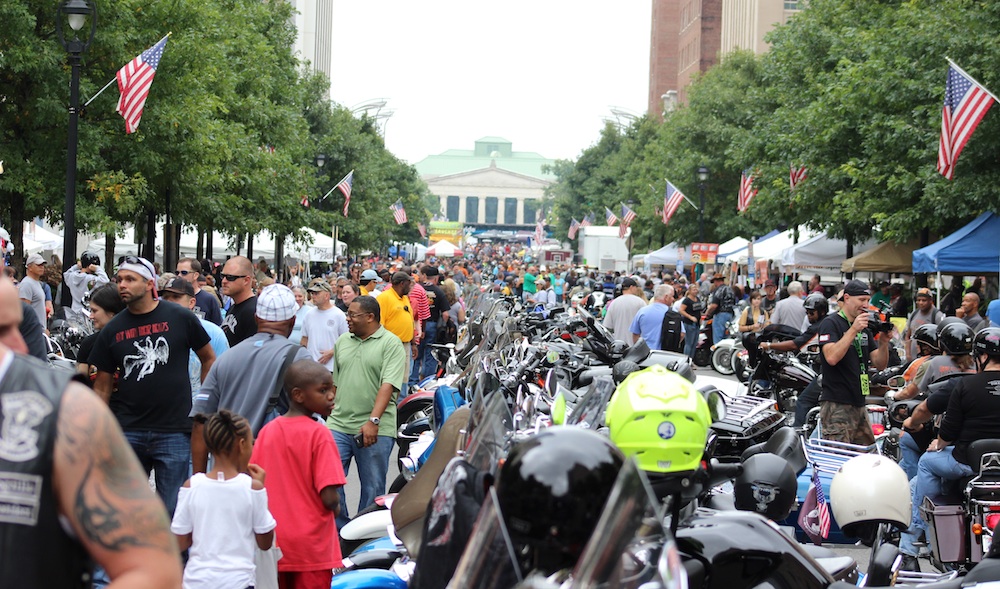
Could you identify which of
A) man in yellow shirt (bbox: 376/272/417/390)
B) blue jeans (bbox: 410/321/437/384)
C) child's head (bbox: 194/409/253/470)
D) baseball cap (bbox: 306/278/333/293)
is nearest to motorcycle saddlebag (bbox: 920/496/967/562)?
child's head (bbox: 194/409/253/470)

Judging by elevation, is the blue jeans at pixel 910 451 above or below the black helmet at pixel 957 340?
below

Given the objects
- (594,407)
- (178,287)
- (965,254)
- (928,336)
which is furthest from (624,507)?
(965,254)

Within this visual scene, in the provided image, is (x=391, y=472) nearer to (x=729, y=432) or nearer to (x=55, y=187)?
(x=729, y=432)

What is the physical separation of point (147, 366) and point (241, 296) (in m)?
2.18

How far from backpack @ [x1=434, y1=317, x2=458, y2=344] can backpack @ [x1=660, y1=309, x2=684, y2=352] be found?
3.07 m

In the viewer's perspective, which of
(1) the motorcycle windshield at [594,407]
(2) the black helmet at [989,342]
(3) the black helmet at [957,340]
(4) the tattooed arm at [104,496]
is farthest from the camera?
(3) the black helmet at [957,340]

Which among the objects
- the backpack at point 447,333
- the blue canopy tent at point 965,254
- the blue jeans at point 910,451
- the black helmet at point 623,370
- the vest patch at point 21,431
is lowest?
A: the blue jeans at point 910,451

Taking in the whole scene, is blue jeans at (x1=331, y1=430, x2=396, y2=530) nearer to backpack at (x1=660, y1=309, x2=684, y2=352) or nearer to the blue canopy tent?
backpack at (x1=660, y1=309, x2=684, y2=352)

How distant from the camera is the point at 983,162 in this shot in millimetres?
23062

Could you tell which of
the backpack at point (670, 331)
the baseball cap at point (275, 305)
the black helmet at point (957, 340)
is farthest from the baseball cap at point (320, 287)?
the backpack at point (670, 331)

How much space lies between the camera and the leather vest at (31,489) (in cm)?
222

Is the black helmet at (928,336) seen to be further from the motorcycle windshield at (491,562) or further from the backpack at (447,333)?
the backpack at (447,333)

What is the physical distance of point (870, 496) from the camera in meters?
5.00

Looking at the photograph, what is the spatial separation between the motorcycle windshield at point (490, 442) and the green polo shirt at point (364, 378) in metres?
3.32
